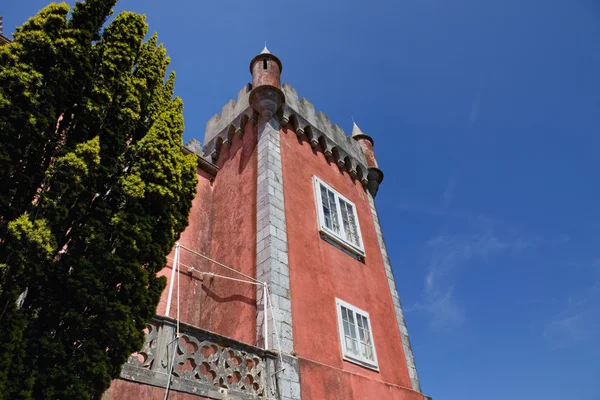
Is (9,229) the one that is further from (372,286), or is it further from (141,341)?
(372,286)

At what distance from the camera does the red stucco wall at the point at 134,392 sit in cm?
544

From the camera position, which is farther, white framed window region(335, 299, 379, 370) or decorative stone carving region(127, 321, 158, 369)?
white framed window region(335, 299, 379, 370)

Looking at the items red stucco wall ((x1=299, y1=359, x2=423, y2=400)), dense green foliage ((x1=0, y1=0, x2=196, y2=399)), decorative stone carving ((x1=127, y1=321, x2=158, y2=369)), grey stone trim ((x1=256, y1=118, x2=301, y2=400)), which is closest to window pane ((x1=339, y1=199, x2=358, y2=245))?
grey stone trim ((x1=256, y1=118, x2=301, y2=400))

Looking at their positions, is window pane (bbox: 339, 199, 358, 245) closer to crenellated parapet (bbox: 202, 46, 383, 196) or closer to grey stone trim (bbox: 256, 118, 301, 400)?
crenellated parapet (bbox: 202, 46, 383, 196)

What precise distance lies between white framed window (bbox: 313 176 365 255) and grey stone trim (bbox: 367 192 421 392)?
4.59ft

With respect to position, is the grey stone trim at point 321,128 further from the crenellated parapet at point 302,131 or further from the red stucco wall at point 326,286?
the red stucco wall at point 326,286

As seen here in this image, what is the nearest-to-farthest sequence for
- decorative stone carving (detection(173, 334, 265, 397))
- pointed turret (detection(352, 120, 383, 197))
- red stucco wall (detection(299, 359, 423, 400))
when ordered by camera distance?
decorative stone carving (detection(173, 334, 265, 397)) → red stucco wall (detection(299, 359, 423, 400)) → pointed turret (detection(352, 120, 383, 197))

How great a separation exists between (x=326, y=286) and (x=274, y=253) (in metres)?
1.70

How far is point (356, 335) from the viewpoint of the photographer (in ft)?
32.7

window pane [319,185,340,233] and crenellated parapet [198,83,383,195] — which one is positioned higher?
crenellated parapet [198,83,383,195]

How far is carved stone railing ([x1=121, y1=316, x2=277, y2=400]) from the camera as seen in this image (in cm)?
597

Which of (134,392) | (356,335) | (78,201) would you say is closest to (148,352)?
(134,392)

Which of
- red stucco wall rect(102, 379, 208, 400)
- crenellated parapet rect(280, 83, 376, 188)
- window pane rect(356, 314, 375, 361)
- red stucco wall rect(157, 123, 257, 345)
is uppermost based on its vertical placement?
crenellated parapet rect(280, 83, 376, 188)

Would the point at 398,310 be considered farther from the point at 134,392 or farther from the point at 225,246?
the point at 134,392
